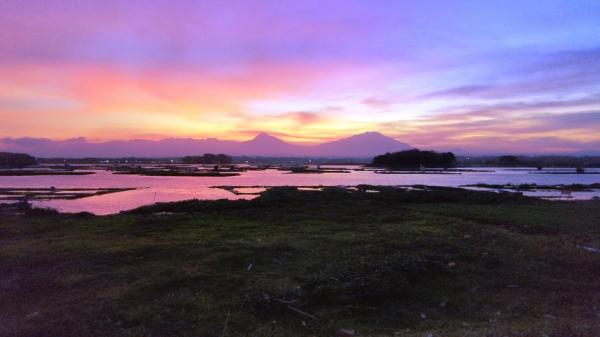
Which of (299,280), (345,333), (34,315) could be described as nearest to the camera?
(345,333)

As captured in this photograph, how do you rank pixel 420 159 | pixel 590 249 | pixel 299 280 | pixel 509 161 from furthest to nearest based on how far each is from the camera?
1. pixel 509 161
2. pixel 420 159
3. pixel 590 249
4. pixel 299 280

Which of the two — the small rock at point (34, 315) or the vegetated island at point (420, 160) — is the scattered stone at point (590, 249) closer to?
the small rock at point (34, 315)

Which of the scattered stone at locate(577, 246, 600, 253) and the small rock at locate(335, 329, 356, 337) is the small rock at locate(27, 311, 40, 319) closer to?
the small rock at locate(335, 329, 356, 337)

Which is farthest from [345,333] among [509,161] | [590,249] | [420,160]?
[509,161]

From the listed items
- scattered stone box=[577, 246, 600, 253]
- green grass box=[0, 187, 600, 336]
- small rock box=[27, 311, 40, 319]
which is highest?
scattered stone box=[577, 246, 600, 253]

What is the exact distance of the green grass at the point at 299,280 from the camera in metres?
6.64

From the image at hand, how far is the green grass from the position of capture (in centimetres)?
664

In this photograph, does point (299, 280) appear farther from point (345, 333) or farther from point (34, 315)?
point (34, 315)

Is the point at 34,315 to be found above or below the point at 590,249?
below

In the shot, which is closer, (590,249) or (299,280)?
(299,280)

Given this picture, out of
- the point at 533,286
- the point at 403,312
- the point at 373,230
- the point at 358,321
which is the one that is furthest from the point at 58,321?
the point at 373,230

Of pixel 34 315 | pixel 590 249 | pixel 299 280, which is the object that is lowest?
pixel 34 315

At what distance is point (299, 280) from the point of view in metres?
8.66

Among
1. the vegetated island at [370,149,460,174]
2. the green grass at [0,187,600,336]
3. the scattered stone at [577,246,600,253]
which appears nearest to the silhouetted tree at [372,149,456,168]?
the vegetated island at [370,149,460,174]
